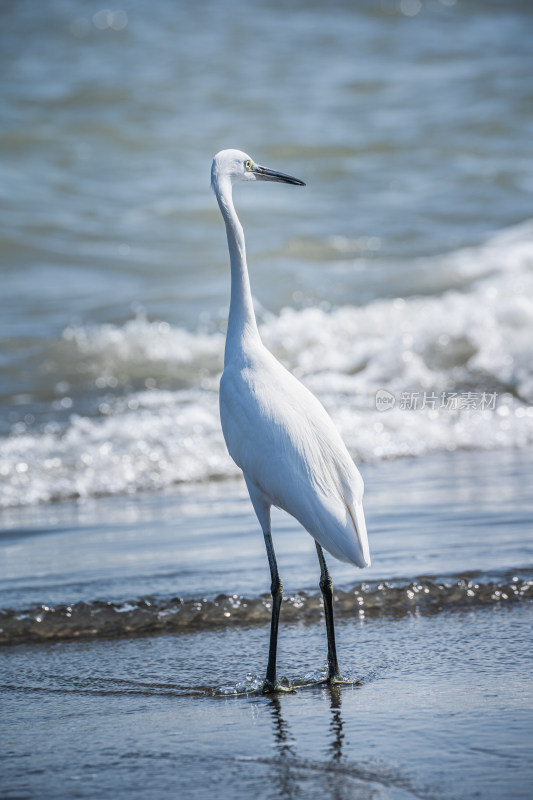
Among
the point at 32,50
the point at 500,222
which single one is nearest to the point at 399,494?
the point at 500,222

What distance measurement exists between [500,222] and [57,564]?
11.8 metres

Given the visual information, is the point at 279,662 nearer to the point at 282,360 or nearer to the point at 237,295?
the point at 237,295

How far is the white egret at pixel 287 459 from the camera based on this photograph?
299cm

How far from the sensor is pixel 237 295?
3.53 m

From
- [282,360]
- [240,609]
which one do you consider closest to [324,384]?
[282,360]

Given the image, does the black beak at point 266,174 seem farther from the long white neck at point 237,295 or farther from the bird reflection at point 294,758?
the bird reflection at point 294,758

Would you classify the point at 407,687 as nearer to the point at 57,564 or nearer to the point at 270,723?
the point at 270,723

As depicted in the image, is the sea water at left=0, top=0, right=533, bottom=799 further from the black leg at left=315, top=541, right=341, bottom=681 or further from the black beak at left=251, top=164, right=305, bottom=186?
the black beak at left=251, top=164, right=305, bottom=186

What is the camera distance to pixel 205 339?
10961mm

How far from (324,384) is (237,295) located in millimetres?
5832

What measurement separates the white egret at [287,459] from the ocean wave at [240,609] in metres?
0.60

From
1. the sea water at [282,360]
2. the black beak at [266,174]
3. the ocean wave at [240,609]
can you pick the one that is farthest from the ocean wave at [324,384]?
the black beak at [266,174]

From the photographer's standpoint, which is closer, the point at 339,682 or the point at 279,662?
the point at 339,682

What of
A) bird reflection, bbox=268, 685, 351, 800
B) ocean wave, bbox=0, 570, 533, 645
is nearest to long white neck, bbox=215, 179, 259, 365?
ocean wave, bbox=0, 570, 533, 645
